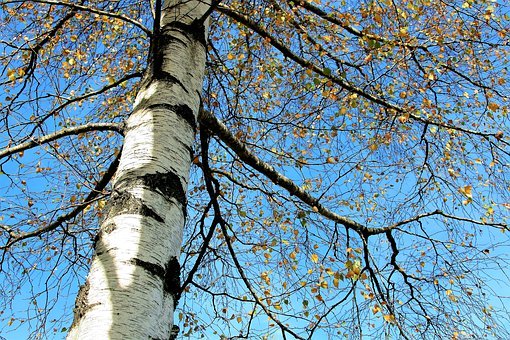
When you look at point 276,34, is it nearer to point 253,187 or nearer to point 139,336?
point 253,187

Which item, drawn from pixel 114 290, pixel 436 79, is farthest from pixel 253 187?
→ pixel 114 290

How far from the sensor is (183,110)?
2.17 metres

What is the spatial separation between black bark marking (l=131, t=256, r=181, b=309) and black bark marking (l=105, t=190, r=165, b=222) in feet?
0.59

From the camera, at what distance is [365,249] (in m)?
3.62

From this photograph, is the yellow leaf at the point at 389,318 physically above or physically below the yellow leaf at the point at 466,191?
below

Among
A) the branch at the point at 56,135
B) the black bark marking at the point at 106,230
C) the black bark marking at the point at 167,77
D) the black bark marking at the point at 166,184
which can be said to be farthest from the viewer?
the branch at the point at 56,135

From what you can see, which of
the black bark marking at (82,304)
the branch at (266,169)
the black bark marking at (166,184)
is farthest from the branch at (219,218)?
the black bark marking at (82,304)

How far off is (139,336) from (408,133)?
3.19 meters

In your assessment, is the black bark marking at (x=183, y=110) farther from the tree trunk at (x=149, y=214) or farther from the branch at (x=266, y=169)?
the branch at (x=266, y=169)

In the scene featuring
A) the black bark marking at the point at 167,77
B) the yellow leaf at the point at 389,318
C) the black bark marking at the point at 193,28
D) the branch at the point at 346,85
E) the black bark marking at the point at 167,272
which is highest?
the branch at the point at 346,85

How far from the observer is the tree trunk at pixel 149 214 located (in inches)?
56.3

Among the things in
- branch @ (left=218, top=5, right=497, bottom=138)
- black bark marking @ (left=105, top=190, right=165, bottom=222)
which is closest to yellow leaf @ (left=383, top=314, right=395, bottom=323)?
branch @ (left=218, top=5, right=497, bottom=138)

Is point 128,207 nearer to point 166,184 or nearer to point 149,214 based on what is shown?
point 149,214

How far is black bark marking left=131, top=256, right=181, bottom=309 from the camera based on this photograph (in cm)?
155
